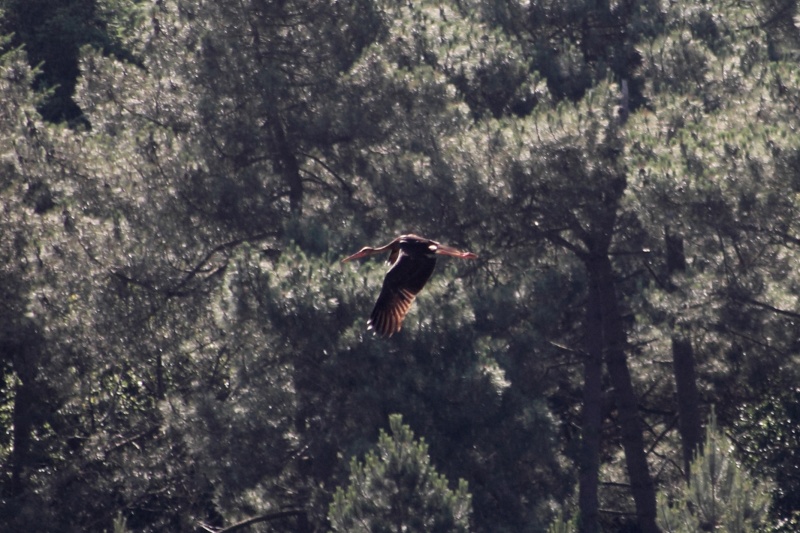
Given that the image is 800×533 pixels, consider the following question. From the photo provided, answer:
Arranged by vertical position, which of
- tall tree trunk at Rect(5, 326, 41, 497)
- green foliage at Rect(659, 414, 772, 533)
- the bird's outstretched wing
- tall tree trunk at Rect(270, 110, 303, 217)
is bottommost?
the bird's outstretched wing

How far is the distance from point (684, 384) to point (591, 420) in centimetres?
112

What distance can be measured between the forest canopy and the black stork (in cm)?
363

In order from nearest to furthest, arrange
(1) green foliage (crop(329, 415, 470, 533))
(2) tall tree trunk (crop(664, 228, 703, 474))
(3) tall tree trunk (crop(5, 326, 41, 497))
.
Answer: (1) green foliage (crop(329, 415, 470, 533)) → (2) tall tree trunk (crop(664, 228, 703, 474)) → (3) tall tree trunk (crop(5, 326, 41, 497))

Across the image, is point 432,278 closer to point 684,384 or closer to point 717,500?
point 717,500

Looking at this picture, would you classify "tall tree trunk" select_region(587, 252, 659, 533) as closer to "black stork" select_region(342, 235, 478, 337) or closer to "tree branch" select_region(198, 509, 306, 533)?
"tree branch" select_region(198, 509, 306, 533)

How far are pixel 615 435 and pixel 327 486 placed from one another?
4757mm

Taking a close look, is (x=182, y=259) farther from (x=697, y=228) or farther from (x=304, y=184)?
(x=697, y=228)

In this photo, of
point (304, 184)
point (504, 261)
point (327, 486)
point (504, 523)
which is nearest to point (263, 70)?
point (304, 184)

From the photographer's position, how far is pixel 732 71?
46.7 ft

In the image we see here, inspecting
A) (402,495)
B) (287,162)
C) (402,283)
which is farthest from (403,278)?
(287,162)

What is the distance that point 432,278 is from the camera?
42.8 feet

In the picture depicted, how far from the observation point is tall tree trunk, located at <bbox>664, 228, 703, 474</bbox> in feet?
46.7

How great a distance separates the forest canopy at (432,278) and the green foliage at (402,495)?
3.1 inches

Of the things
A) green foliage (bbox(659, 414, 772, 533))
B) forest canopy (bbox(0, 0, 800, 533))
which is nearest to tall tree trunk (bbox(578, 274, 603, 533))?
forest canopy (bbox(0, 0, 800, 533))
